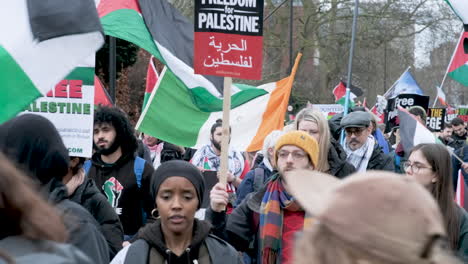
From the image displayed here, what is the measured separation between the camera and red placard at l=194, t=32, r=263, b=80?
5449mm

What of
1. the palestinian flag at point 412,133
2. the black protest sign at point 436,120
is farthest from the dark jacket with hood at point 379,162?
the black protest sign at point 436,120

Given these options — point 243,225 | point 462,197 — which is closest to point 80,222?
point 243,225

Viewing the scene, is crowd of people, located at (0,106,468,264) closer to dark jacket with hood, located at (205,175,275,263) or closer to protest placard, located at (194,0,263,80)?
dark jacket with hood, located at (205,175,275,263)

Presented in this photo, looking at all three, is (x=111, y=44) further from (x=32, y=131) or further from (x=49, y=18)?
(x=32, y=131)

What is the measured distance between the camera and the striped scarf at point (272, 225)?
4414mm

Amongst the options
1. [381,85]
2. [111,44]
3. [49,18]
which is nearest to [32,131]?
[49,18]

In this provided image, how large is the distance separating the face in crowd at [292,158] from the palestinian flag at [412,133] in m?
1.53

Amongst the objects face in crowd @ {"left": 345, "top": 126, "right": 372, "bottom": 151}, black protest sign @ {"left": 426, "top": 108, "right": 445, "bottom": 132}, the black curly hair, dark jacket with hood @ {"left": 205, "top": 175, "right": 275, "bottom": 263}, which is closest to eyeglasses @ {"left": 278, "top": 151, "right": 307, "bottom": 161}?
dark jacket with hood @ {"left": 205, "top": 175, "right": 275, "bottom": 263}

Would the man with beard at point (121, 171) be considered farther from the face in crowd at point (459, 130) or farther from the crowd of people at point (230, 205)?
the face in crowd at point (459, 130)

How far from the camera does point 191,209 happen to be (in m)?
4.07

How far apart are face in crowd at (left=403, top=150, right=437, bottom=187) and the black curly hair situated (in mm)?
2046

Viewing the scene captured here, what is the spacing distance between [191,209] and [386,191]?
2480 millimetres

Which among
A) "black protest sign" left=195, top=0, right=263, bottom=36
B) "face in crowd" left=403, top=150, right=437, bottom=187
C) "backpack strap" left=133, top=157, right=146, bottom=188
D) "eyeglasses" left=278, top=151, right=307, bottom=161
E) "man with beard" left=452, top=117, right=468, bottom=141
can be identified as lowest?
"man with beard" left=452, top=117, right=468, bottom=141

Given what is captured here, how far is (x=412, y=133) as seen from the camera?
616 centimetres
